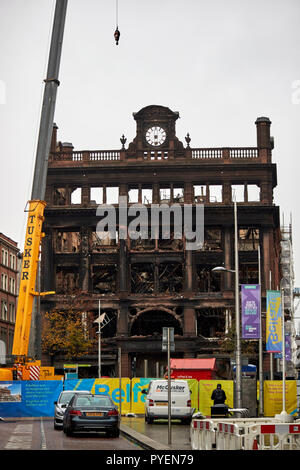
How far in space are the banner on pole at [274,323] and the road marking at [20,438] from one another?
1527 cm

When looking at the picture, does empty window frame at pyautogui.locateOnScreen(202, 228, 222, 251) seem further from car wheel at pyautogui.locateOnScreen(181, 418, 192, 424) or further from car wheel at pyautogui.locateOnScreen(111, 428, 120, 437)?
car wheel at pyautogui.locateOnScreen(111, 428, 120, 437)

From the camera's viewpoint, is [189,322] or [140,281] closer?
[189,322]

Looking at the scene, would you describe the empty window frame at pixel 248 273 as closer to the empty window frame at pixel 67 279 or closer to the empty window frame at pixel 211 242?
the empty window frame at pixel 211 242

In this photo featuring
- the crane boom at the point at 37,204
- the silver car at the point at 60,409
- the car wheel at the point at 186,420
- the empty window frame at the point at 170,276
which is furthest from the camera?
the empty window frame at the point at 170,276

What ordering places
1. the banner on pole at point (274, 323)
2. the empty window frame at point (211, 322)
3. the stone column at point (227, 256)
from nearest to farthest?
the banner on pole at point (274, 323), the stone column at point (227, 256), the empty window frame at point (211, 322)

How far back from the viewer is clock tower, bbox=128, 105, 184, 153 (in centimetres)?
9100

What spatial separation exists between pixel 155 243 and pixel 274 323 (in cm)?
4285

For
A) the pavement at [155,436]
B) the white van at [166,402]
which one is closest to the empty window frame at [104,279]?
the white van at [166,402]

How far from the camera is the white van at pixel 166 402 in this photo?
3875cm

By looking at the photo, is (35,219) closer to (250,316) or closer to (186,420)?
(250,316)

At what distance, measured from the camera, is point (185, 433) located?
31.9m

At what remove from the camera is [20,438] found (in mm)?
29047

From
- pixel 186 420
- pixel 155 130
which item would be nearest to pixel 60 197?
pixel 155 130

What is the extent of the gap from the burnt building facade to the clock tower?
0.10m
